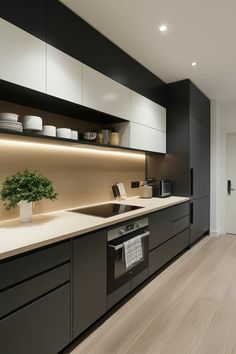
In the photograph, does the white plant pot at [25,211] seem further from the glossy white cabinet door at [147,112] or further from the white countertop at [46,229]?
the glossy white cabinet door at [147,112]

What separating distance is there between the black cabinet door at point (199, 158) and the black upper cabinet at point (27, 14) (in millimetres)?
2557

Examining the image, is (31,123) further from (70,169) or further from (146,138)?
(146,138)

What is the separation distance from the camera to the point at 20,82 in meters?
1.59

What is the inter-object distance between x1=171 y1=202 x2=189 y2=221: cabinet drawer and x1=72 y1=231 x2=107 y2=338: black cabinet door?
1.45m

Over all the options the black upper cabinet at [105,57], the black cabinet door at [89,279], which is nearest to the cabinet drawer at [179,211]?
the black cabinet door at [89,279]

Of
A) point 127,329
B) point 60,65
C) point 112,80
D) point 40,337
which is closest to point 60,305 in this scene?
point 40,337

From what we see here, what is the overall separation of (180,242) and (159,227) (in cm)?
81

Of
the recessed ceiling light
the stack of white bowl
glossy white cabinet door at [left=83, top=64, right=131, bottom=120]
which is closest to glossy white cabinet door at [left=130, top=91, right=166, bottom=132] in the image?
glossy white cabinet door at [left=83, top=64, right=131, bottom=120]

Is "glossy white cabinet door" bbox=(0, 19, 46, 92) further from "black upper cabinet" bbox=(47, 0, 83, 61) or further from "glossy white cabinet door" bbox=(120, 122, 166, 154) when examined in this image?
"glossy white cabinet door" bbox=(120, 122, 166, 154)

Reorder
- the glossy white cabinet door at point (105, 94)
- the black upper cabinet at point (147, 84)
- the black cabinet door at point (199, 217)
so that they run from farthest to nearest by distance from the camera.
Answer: the black cabinet door at point (199, 217), the black upper cabinet at point (147, 84), the glossy white cabinet door at point (105, 94)

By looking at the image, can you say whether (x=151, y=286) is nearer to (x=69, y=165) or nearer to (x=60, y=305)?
(x=60, y=305)

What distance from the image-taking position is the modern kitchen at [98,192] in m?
1.46

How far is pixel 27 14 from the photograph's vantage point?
65.2 inches

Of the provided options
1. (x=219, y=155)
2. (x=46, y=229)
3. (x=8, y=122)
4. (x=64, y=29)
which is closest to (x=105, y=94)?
(x=64, y=29)
